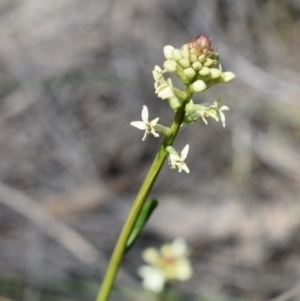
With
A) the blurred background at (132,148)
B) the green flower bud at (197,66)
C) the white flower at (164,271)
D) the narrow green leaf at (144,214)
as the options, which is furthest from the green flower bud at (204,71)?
the blurred background at (132,148)

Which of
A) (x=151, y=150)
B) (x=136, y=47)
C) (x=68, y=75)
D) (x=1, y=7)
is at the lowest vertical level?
(x=151, y=150)

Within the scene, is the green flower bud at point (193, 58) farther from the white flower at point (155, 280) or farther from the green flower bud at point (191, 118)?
the white flower at point (155, 280)

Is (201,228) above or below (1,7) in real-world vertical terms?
below

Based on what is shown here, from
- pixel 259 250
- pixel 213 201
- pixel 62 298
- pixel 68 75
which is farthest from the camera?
pixel 68 75

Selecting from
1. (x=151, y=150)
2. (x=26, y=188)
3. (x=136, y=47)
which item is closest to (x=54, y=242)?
(x=26, y=188)

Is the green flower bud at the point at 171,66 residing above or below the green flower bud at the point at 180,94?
above

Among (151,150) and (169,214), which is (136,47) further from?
(169,214)
